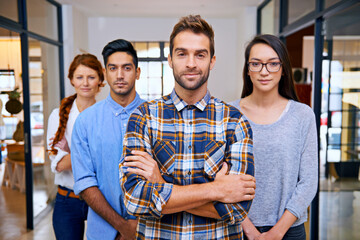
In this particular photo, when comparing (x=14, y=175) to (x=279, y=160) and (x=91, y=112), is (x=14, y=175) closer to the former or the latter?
(x=91, y=112)

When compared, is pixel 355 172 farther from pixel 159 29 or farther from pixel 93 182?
pixel 159 29

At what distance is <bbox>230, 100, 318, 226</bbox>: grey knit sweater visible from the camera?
1497mm

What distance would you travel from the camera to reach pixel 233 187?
3.86 ft

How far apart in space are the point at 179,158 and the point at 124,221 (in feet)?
1.48

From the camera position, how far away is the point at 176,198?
44.7 inches

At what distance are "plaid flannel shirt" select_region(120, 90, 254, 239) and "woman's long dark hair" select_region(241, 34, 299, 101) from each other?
1.52 feet

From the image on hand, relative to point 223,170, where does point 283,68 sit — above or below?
above

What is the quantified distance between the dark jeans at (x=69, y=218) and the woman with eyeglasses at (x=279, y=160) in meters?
1.02

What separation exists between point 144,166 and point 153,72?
7226 millimetres

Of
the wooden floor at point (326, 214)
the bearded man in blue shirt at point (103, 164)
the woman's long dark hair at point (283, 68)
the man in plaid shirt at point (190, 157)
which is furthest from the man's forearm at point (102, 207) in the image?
the wooden floor at point (326, 214)

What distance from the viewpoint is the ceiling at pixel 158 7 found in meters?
5.92

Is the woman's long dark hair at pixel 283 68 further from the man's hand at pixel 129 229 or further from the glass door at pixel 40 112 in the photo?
the glass door at pixel 40 112

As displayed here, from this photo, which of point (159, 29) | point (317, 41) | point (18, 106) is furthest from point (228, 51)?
point (18, 106)

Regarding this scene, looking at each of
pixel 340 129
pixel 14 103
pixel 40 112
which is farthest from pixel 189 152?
pixel 40 112
